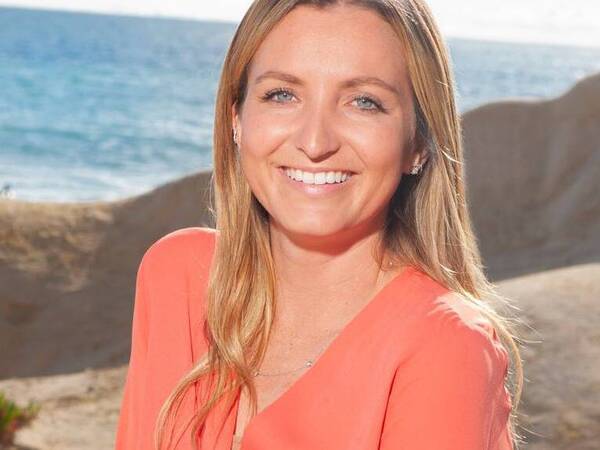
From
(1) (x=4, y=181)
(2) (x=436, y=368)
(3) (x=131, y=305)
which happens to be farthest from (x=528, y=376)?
(1) (x=4, y=181)

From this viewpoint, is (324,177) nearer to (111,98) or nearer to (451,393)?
(451,393)

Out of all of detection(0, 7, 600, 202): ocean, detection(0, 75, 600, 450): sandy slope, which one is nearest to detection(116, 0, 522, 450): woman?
detection(0, 7, 600, 202): ocean

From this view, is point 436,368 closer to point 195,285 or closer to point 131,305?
point 195,285

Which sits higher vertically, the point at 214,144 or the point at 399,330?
the point at 214,144

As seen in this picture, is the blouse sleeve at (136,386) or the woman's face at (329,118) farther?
the blouse sleeve at (136,386)

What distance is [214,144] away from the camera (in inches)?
109

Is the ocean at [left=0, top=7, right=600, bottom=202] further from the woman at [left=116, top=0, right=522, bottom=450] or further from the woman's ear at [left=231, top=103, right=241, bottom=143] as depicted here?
the woman's ear at [left=231, top=103, right=241, bottom=143]

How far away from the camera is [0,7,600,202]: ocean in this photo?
85.3ft

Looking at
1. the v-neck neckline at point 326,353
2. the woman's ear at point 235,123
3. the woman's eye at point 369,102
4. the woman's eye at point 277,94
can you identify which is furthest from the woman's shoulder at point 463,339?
the woman's ear at point 235,123

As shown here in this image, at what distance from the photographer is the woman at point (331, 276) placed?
224cm

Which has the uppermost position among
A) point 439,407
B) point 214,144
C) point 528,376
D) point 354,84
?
point 354,84

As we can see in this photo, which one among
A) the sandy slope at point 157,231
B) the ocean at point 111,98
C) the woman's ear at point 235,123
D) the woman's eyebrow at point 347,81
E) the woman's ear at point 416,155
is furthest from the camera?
the ocean at point 111,98

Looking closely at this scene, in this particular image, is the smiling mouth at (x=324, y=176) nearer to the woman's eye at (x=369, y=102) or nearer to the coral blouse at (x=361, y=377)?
the woman's eye at (x=369, y=102)

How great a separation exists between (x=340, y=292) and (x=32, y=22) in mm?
91686
